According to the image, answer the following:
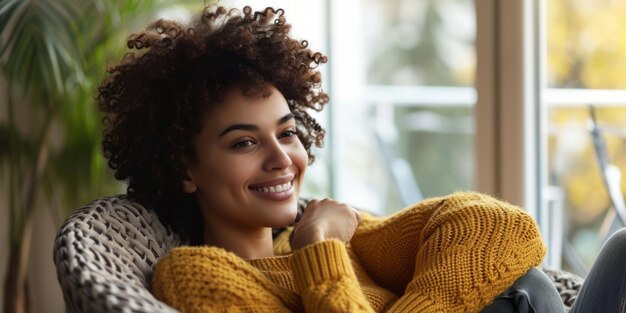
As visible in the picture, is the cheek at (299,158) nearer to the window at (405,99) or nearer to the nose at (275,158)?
the nose at (275,158)

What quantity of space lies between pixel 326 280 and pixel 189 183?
461mm

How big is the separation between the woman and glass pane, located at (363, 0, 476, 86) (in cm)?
244

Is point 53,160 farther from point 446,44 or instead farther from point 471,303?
point 446,44

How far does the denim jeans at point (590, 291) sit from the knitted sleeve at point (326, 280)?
29 cm

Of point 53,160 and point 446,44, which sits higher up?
point 446,44

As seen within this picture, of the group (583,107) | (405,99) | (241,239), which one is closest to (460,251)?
(241,239)

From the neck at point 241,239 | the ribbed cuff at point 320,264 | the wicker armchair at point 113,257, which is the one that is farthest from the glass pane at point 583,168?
the ribbed cuff at point 320,264

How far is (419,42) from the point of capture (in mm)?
4555

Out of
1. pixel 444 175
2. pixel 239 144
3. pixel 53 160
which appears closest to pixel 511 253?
pixel 239 144

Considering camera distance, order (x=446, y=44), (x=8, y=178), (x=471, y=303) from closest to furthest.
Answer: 1. (x=471, y=303)
2. (x=8, y=178)
3. (x=446, y=44)

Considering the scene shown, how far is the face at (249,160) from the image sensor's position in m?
1.82

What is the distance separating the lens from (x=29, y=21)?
105 inches

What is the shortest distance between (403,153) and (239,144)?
2896 millimetres

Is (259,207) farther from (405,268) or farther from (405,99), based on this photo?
(405,99)
